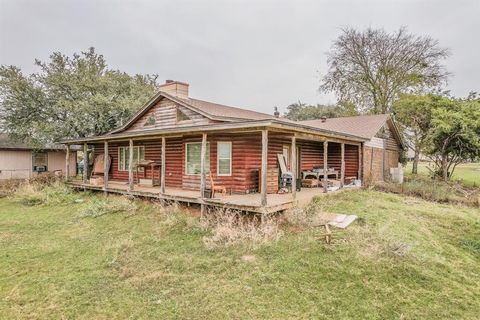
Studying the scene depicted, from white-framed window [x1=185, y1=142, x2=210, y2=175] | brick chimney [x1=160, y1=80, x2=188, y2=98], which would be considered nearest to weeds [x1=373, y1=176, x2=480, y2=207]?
white-framed window [x1=185, y1=142, x2=210, y2=175]

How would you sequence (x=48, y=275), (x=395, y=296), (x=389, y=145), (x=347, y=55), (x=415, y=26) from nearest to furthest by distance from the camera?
1. (x=395, y=296)
2. (x=48, y=275)
3. (x=389, y=145)
4. (x=415, y=26)
5. (x=347, y=55)

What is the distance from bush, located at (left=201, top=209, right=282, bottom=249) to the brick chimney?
25.7 ft

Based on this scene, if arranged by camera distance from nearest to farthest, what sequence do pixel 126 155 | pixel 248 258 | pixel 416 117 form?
pixel 248 258, pixel 126 155, pixel 416 117

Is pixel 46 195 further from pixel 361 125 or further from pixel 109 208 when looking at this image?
pixel 361 125

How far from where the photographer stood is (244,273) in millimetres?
5539

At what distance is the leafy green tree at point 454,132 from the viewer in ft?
56.7

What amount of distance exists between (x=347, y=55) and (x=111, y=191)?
25.5 m

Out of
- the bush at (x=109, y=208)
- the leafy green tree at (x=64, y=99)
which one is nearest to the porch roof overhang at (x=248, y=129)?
the bush at (x=109, y=208)

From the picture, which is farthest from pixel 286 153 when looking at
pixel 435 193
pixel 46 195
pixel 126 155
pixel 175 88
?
Result: pixel 46 195

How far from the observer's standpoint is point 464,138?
1742 centimetres

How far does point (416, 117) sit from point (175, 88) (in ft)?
58.3

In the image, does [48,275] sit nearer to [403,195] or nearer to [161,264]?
[161,264]

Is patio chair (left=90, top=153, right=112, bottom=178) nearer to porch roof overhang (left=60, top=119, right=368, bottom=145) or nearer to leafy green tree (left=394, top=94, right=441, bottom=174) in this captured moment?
porch roof overhang (left=60, top=119, right=368, bottom=145)

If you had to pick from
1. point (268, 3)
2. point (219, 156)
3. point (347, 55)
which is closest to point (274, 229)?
point (219, 156)
